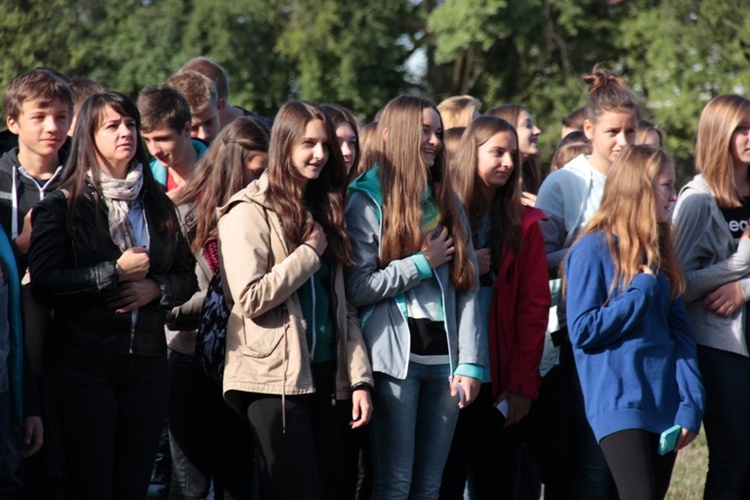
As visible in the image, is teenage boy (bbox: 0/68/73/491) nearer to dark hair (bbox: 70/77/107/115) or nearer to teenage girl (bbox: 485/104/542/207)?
dark hair (bbox: 70/77/107/115)

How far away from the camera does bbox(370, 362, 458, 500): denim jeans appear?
4.31m

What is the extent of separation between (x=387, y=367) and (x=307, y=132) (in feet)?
3.44

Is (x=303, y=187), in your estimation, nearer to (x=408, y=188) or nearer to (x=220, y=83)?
(x=408, y=188)

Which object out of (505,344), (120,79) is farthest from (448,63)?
(505,344)

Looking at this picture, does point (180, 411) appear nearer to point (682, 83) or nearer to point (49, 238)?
point (49, 238)

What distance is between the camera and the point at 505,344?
15.9ft

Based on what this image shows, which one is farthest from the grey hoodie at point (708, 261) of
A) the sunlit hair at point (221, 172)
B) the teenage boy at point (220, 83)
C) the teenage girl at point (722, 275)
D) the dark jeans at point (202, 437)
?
the teenage boy at point (220, 83)

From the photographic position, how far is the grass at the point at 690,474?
611 cm

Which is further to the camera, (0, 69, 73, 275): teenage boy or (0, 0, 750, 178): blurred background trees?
(0, 0, 750, 178): blurred background trees

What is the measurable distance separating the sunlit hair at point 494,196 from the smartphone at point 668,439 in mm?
1157

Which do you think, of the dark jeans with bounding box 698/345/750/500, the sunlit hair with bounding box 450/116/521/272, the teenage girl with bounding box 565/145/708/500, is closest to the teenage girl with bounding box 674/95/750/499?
the dark jeans with bounding box 698/345/750/500

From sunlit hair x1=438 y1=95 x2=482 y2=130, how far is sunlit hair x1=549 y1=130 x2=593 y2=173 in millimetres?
632

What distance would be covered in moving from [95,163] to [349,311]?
1.23 m

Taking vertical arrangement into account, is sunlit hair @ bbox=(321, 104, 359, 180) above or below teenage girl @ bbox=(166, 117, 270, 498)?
above
